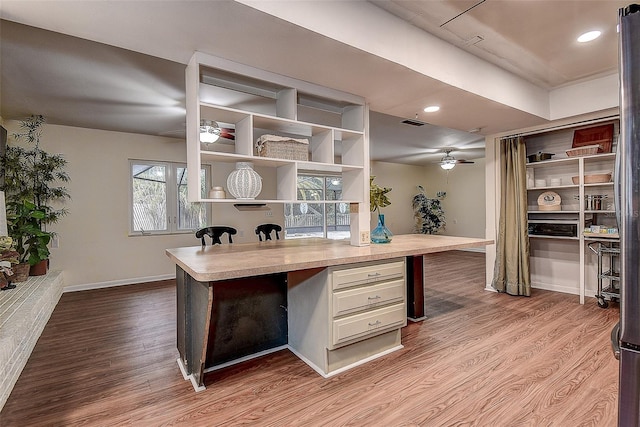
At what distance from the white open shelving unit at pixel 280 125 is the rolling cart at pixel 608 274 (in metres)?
2.86

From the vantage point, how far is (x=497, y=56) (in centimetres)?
284

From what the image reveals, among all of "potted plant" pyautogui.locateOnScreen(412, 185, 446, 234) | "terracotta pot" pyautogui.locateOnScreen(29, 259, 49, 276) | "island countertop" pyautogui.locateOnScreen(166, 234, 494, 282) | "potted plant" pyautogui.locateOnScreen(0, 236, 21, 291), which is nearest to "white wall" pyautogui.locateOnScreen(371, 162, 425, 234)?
"potted plant" pyautogui.locateOnScreen(412, 185, 446, 234)

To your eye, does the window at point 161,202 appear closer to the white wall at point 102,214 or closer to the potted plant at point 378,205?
the white wall at point 102,214

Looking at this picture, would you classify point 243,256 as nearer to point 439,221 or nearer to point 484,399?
point 484,399

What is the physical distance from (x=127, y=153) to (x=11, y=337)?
137 inches

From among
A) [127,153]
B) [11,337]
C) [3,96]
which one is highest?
[3,96]

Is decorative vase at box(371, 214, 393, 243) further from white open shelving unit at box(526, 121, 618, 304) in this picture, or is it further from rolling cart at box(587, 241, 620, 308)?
rolling cart at box(587, 241, 620, 308)

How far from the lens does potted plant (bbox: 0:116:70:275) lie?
11.8 feet

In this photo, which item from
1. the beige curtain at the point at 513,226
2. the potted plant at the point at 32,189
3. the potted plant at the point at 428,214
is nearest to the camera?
the potted plant at the point at 32,189

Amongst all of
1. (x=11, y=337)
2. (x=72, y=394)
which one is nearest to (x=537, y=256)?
(x=72, y=394)

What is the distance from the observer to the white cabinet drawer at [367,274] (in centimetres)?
216

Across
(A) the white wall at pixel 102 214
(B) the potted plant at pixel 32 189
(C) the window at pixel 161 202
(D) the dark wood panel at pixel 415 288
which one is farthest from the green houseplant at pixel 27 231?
(D) the dark wood panel at pixel 415 288

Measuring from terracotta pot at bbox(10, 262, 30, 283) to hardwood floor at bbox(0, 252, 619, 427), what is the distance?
0.68 meters

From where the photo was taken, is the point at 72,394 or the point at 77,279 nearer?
the point at 72,394
